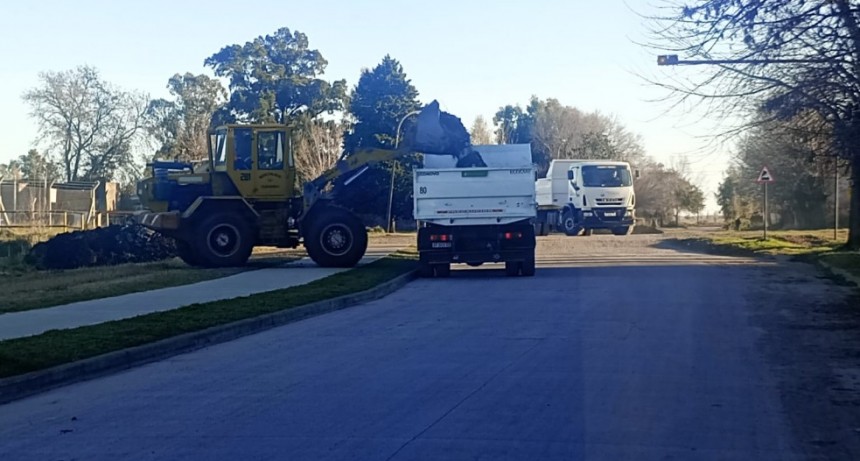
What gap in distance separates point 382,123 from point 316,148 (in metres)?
4.77

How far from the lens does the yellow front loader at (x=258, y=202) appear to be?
2652cm

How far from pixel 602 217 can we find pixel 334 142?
62.7 feet

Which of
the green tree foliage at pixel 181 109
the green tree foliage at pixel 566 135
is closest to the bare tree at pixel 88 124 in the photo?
the green tree foliage at pixel 181 109

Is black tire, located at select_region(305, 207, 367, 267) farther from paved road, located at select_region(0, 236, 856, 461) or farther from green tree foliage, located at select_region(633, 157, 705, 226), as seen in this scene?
green tree foliage, located at select_region(633, 157, 705, 226)

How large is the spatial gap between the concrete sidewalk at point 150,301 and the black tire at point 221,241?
88cm

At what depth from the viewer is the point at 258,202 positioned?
27047 millimetres

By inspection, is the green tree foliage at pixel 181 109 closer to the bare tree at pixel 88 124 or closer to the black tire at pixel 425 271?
the bare tree at pixel 88 124

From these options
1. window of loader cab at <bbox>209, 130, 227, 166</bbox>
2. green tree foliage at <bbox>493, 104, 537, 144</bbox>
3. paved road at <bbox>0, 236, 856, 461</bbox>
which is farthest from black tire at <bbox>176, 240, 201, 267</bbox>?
green tree foliage at <bbox>493, 104, 537, 144</bbox>

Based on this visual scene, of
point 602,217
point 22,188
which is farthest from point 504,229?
point 22,188

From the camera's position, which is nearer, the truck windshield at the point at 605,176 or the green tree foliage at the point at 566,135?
the truck windshield at the point at 605,176

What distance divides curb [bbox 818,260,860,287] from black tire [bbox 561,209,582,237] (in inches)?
788

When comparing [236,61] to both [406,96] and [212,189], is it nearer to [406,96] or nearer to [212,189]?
[406,96]

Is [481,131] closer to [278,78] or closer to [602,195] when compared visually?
[278,78]

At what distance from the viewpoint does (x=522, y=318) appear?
A: 1625 centimetres
